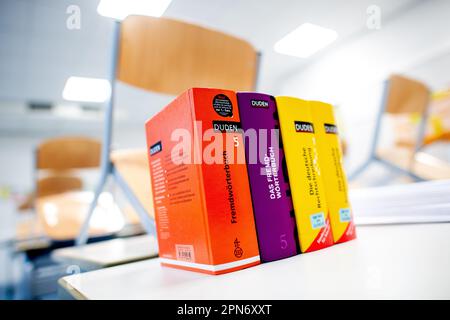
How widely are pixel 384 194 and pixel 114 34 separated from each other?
83 centimetres

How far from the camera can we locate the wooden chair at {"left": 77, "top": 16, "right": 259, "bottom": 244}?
2.46 feet

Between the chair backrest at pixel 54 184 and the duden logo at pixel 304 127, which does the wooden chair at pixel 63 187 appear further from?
the duden logo at pixel 304 127

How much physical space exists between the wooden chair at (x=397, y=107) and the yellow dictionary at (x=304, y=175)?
1.14 meters

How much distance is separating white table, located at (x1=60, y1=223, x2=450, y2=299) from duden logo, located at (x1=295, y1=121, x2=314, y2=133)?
8.0 inches

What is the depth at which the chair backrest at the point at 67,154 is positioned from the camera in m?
1.69

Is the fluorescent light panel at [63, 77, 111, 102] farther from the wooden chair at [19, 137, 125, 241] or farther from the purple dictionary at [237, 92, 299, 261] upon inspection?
the purple dictionary at [237, 92, 299, 261]

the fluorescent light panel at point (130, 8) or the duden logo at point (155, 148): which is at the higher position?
the fluorescent light panel at point (130, 8)

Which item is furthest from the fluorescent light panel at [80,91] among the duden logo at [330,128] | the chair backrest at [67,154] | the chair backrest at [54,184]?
the duden logo at [330,128]

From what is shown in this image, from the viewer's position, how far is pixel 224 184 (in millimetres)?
396

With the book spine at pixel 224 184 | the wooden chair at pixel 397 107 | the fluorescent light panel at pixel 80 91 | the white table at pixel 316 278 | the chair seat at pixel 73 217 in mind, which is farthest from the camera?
the fluorescent light panel at pixel 80 91

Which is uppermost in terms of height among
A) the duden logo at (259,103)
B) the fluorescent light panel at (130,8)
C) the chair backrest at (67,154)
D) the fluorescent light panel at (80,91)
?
the fluorescent light panel at (80,91)

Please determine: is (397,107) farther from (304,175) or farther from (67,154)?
(67,154)

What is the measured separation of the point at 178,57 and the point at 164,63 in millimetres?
43

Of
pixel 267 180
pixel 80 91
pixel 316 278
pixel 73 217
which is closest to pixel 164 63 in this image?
pixel 267 180
